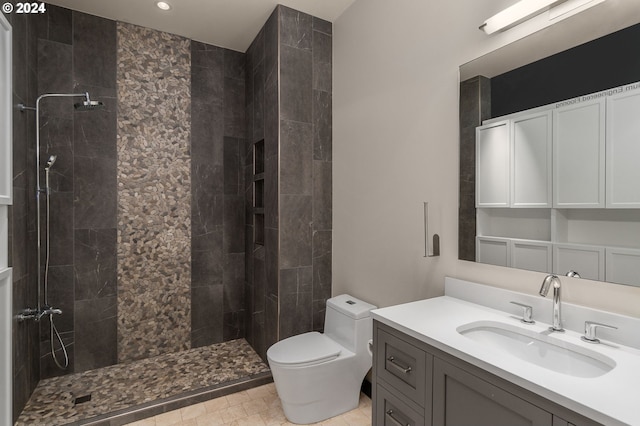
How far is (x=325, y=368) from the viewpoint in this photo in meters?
2.00

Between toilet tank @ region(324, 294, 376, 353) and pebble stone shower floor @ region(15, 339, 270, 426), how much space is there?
71 centimetres

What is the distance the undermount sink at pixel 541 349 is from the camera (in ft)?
3.50

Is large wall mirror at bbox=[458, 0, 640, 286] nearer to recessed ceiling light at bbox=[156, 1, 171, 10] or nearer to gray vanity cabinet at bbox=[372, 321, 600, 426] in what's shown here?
gray vanity cabinet at bbox=[372, 321, 600, 426]

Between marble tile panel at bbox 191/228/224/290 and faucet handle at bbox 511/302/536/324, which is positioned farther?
marble tile panel at bbox 191/228/224/290

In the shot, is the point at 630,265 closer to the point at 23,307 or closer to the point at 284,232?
the point at 284,232

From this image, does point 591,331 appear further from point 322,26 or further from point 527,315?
point 322,26

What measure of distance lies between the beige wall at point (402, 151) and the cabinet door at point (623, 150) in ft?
1.07

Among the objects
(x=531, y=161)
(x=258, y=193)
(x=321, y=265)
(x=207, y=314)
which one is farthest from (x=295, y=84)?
(x=207, y=314)

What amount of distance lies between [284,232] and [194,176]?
116 centimetres

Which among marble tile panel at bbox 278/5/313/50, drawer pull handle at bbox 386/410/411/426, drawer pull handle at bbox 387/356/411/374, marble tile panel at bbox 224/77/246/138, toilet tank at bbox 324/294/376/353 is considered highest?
marble tile panel at bbox 278/5/313/50

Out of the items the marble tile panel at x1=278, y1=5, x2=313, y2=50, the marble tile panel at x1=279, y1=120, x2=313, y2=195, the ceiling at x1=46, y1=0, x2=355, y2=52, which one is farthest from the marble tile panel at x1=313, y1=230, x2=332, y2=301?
the ceiling at x1=46, y1=0, x2=355, y2=52

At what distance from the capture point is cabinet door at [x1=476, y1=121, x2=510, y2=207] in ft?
4.82

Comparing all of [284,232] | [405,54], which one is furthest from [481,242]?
[284,232]

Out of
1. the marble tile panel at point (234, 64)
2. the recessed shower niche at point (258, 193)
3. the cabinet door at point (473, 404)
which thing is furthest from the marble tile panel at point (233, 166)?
the cabinet door at point (473, 404)
